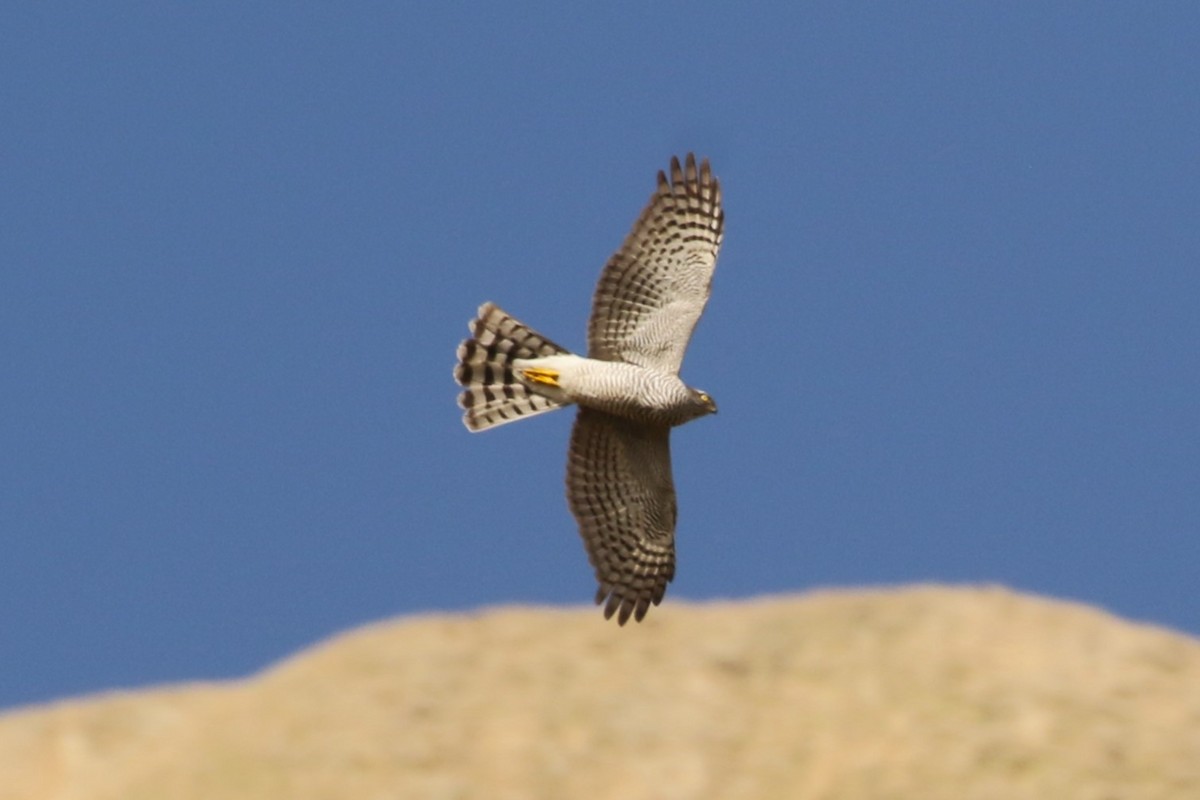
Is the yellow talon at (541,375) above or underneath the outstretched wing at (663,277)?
underneath

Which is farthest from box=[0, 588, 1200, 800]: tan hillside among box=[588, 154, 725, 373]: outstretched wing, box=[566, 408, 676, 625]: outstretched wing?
box=[588, 154, 725, 373]: outstretched wing

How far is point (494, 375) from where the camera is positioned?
1822cm

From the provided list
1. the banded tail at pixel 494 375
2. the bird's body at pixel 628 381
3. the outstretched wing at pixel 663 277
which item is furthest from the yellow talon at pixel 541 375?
the outstretched wing at pixel 663 277

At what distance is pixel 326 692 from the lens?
144ft

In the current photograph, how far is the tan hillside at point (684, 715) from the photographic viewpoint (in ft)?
135

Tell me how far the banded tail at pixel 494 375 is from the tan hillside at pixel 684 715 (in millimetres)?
23517

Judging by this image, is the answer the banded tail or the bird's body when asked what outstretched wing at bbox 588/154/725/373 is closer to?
the bird's body

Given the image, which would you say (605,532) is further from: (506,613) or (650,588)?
(506,613)

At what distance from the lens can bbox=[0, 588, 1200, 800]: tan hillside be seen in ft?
135

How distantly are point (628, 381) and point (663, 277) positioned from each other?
37.6 inches

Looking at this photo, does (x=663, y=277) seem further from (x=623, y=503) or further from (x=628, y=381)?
(x=623, y=503)

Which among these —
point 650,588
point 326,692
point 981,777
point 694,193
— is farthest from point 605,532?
point 326,692

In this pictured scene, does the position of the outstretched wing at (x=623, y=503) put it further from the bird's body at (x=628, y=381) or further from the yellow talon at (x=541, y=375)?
the yellow talon at (x=541, y=375)

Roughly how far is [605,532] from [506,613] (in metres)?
28.2
